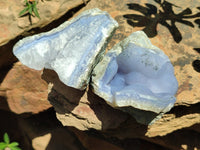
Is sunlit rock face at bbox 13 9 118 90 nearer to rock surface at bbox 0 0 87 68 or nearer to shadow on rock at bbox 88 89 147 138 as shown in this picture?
shadow on rock at bbox 88 89 147 138

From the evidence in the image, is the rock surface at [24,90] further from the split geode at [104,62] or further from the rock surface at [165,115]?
the split geode at [104,62]

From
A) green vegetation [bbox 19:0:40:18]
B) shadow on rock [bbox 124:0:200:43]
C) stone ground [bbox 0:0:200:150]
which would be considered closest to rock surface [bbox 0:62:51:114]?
stone ground [bbox 0:0:200:150]

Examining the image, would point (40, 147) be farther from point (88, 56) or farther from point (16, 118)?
point (88, 56)

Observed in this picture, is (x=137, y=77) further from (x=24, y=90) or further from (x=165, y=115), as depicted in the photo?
(x=24, y=90)

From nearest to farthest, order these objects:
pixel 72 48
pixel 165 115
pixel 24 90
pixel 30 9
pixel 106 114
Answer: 1. pixel 72 48
2. pixel 106 114
3. pixel 165 115
4. pixel 30 9
5. pixel 24 90

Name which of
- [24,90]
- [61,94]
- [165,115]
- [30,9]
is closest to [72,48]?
[61,94]

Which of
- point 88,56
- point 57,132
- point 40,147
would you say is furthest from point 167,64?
point 40,147
